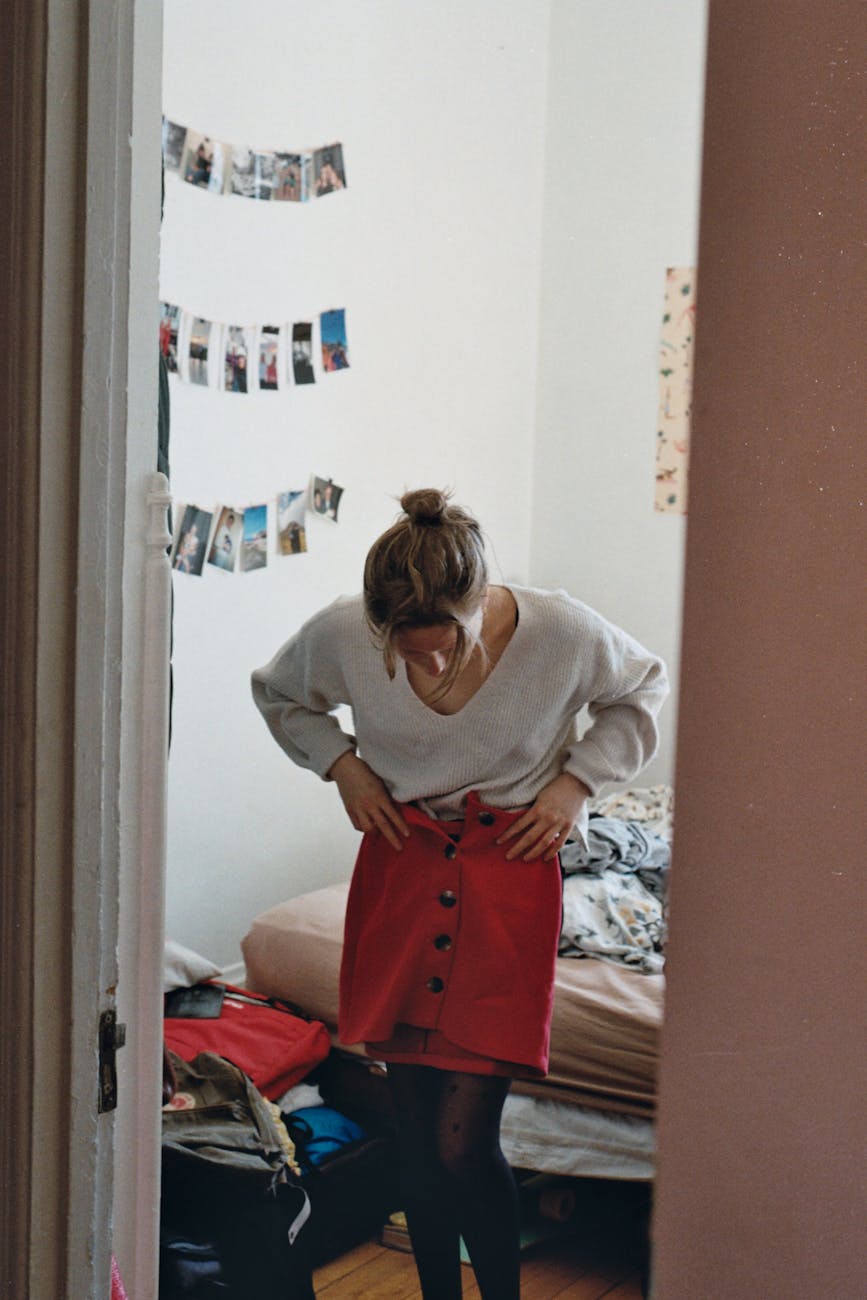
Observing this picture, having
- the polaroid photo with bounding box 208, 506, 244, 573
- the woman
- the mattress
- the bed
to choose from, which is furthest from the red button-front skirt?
the polaroid photo with bounding box 208, 506, 244, 573

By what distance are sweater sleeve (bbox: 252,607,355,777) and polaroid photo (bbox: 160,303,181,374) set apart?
3.37 feet

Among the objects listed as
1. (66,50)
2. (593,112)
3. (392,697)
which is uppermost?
(593,112)

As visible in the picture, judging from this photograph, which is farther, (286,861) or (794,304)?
(286,861)

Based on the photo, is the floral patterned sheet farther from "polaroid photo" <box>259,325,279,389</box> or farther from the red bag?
"polaroid photo" <box>259,325,279,389</box>

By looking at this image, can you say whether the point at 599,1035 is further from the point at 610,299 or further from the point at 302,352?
the point at 610,299

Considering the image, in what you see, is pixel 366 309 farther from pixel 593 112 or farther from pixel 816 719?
pixel 816 719

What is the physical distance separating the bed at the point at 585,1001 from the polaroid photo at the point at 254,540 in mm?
684

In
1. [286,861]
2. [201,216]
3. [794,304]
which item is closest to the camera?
A: [794,304]

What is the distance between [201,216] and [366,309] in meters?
0.50

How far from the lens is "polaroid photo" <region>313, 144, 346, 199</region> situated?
9.04ft

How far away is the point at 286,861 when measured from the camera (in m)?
2.83

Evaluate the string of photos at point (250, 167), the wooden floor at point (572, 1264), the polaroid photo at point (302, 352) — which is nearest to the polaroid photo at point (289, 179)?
the string of photos at point (250, 167)

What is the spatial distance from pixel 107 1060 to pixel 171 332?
185 cm

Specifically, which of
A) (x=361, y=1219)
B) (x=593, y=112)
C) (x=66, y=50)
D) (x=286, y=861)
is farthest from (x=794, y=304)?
(x=593, y=112)
